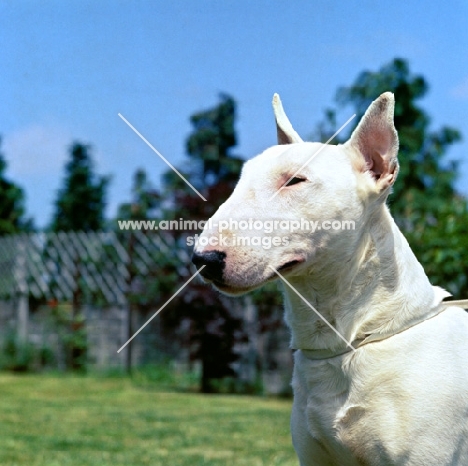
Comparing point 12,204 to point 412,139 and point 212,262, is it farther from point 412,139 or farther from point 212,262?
point 212,262

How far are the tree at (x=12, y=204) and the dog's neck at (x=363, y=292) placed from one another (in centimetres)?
2240

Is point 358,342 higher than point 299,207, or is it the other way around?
point 299,207

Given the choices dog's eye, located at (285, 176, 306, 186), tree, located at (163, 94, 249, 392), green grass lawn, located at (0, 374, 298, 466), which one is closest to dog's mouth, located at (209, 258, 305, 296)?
dog's eye, located at (285, 176, 306, 186)

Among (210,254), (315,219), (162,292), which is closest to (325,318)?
(315,219)

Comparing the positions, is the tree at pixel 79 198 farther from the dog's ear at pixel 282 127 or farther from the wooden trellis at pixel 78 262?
the dog's ear at pixel 282 127

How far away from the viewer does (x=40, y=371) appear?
45.6ft

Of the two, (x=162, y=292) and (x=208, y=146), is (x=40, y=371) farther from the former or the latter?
(x=208, y=146)

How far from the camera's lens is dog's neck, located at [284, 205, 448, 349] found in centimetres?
264

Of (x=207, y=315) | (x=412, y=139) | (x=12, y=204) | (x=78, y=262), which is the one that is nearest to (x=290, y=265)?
(x=207, y=315)

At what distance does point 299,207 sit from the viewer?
254 centimetres

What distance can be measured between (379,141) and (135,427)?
5.25m

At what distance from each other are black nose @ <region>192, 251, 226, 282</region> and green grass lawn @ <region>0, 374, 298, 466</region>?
3.30 meters

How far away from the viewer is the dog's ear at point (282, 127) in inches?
123

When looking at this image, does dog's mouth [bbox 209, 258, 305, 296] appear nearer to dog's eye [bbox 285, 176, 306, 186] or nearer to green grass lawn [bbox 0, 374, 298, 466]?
dog's eye [bbox 285, 176, 306, 186]
